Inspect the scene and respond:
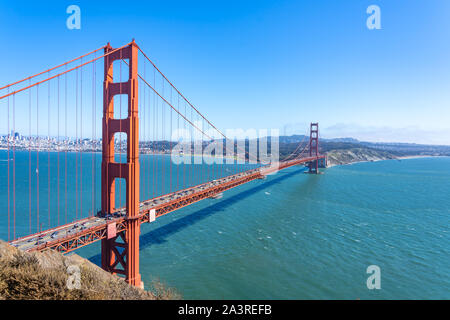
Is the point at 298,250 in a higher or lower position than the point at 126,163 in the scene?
lower

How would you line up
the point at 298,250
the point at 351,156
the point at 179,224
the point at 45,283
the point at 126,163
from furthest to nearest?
the point at 351,156 → the point at 179,224 → the point at 298,250 → the point at 126,163 → the point at 45,283

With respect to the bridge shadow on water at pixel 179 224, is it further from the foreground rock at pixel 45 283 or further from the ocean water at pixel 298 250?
the foreground rock at pixel 45 283

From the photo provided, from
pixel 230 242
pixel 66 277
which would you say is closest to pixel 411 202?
pixel 230 242

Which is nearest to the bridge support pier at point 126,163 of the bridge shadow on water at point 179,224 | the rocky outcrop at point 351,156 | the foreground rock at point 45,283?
the bridge shadow on water at point 179,224

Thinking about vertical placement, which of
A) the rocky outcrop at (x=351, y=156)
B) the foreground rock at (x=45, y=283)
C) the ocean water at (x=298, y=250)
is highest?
the rocky outcrop at (x=351, y=156)

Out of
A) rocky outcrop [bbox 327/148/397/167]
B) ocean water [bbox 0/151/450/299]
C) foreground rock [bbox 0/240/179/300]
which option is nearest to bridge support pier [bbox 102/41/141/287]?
ocean water [bbox 0/151/450/299]

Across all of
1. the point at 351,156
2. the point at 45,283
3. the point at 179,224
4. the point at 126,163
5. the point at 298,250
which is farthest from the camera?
the point at 351,156

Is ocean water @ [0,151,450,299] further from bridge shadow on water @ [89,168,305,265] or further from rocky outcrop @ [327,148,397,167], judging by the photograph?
rocky outcrop @ [327,148,397,167]

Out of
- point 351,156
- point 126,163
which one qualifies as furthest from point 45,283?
point 351,156

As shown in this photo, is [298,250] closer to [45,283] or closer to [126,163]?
[126,163]
